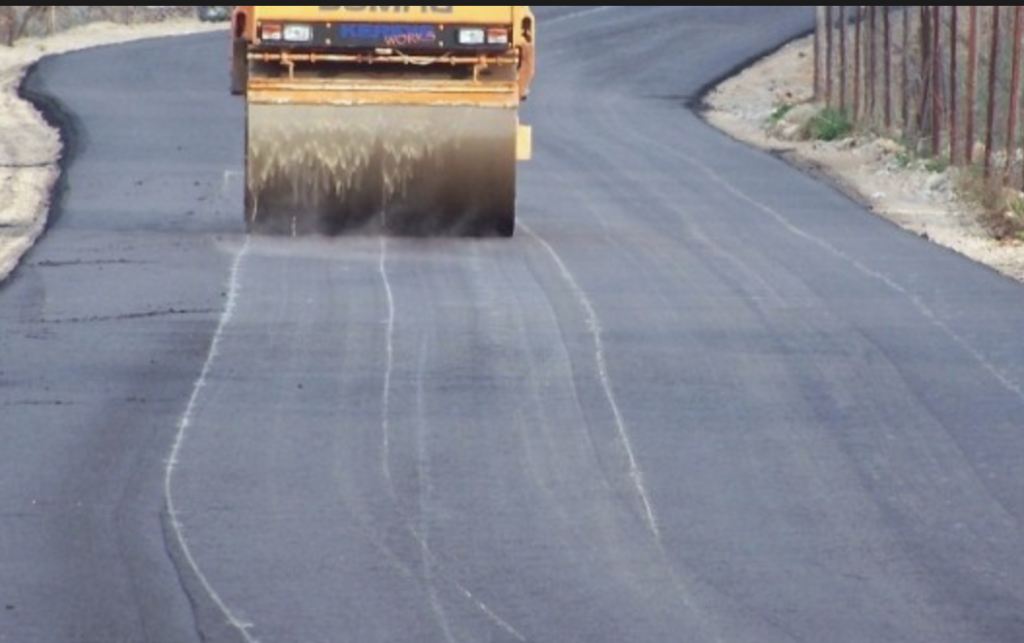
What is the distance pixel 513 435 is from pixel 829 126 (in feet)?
75.2

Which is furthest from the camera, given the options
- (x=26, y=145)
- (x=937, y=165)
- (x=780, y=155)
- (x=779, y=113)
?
(x=779, y=113)

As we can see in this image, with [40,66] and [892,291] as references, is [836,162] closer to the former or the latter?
[892,291]

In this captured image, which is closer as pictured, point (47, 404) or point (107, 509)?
point (107, 509)

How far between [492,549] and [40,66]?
1333 inches

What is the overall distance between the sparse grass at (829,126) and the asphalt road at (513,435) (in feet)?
37.0

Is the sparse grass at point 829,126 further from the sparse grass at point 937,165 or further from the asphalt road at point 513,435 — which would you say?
the asphalt road at point 513,435

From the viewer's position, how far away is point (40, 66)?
41969 mm

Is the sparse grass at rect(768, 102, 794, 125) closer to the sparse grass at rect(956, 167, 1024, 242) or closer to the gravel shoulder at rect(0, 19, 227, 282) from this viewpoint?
the gravel shoulder at rect(0, 19, 227, 282)

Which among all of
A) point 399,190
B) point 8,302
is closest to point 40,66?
point 399,190

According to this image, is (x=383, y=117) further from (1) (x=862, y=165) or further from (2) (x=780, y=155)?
(2) (x=780, y=155)

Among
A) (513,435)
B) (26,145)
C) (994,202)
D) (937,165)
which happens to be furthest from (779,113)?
(513,435)

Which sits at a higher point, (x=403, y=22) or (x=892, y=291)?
(x=403, y=22)

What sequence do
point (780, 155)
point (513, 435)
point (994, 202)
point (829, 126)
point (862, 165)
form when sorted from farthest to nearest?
1. point (829, 126)
2. point (780, 155)
3. point (862, 165)
4. point (994, 202)
5. point (513, 435)

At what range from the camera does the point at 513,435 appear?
1204cm
